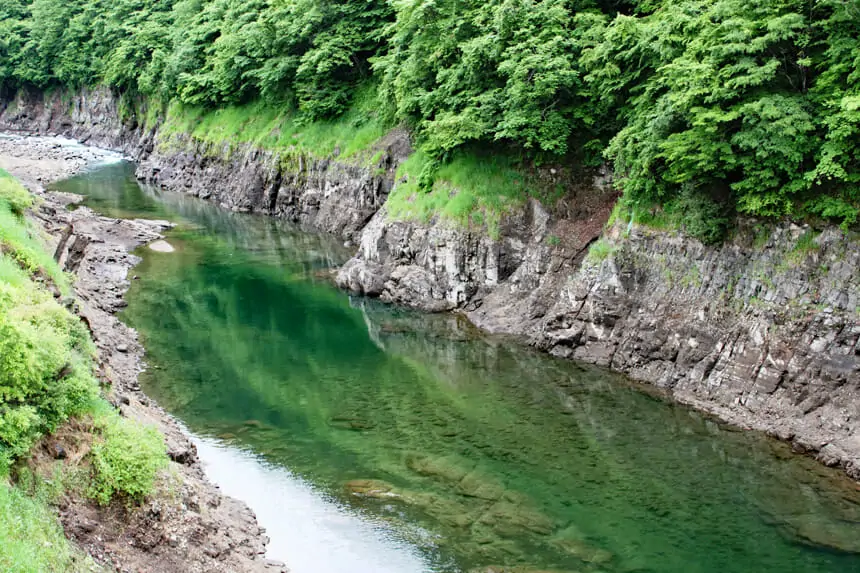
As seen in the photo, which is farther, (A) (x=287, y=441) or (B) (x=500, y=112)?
(B) (x=500, y=112)

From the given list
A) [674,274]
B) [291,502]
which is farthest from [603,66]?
[291,502]

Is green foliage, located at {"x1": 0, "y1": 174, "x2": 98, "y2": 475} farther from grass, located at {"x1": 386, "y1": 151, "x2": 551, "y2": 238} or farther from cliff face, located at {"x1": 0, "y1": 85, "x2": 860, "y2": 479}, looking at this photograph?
grass, located at {"x1": 386, "y1": 151, "x2": 551, "y2": 238}

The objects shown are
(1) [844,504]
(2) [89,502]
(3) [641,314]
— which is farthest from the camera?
(3) [641,314]

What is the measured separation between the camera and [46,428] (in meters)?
14.0

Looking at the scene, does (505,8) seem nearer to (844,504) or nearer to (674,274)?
(674,274)

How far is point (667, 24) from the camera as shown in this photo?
2642 cm

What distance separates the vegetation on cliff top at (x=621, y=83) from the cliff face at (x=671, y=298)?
1.61 metres

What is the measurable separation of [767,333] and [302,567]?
17.2 meters

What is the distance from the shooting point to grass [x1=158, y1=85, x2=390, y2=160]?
167ft

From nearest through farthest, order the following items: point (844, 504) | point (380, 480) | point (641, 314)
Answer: point (844, 504)
point (380, 480)
point (641, 314)

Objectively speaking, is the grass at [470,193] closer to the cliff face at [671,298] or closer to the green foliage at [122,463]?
the cliff face at [671,298]

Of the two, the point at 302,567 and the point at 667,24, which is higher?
the point at 667,24

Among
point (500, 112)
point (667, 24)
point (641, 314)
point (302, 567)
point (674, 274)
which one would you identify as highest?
point (667, 24)

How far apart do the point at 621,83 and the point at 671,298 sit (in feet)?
→ 29.9
